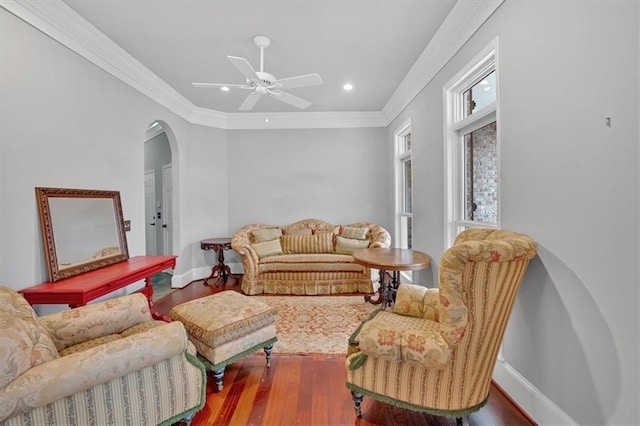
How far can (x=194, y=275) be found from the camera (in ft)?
16.0

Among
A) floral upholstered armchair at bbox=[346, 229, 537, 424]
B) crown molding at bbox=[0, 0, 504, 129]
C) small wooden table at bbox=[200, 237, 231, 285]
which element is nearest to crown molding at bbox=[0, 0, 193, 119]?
crown molding at bbox=[0, 0, 504, 129]

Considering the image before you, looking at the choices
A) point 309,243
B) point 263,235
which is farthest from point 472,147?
point 263,235

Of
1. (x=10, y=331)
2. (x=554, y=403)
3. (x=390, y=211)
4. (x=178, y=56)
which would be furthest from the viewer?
(x=390, y=211)

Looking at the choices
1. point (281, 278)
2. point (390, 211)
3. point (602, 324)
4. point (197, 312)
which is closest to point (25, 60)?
point (197, 312)

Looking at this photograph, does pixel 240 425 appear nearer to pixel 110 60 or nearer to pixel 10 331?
Answer: pixel 10 331

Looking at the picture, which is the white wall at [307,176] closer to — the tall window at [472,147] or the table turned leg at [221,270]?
the table turned leg at [221,270]

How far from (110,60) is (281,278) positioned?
10.7 feet

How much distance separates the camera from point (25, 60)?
7.06 ft

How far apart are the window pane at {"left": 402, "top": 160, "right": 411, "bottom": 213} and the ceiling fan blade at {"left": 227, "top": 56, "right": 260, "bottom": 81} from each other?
9.15 feet

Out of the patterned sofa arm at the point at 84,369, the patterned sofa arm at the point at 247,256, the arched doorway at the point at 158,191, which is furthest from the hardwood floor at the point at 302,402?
the arched doorway at the point at 158,191

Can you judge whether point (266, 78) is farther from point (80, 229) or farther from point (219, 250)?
point (219, 250)

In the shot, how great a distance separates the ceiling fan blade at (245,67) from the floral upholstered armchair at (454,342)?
2.18 meters

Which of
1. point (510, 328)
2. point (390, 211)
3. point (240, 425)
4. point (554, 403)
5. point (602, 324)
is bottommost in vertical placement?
point (240, 425)

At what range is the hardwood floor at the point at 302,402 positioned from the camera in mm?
1743
